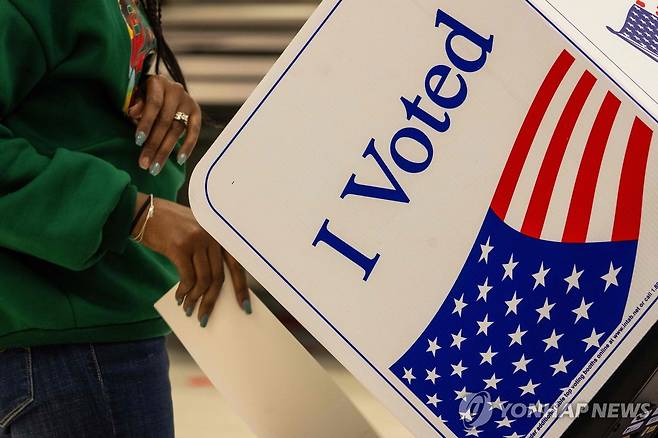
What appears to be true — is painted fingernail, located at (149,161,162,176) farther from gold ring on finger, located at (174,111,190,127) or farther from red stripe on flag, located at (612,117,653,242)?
red stripe on flag, located at (612,117,653,242)

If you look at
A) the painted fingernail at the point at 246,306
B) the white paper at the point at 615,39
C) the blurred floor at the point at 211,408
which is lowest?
the blurred floor at the point at 211,408

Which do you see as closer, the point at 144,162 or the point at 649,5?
the point at 649,5

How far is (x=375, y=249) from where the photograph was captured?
2.45ft

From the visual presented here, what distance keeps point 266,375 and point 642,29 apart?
0.52m

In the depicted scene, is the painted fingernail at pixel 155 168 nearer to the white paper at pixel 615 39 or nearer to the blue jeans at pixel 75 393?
the blue jeans at pixel 75 393

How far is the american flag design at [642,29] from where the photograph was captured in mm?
802

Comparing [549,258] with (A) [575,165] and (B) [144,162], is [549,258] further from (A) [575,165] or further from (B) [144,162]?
(B) [144,162]

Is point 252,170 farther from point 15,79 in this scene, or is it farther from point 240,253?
point 15,79

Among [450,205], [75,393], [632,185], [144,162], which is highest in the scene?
[632,185]

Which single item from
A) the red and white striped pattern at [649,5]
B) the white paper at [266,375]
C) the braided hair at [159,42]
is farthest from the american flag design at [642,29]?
the braided hair at [159,42]

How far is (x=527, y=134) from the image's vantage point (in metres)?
0.69

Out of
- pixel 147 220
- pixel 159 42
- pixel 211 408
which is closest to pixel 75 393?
pixel 147 220

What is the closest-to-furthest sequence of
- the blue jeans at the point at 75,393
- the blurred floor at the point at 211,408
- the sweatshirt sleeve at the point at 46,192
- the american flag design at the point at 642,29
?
the american flag design at the point at 642,29
the sweatshirt sleeve at the point at 46,192
the blue jeans at the point at 75,393
the blurred floor at the point at 211,408

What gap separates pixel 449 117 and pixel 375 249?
0.13m
